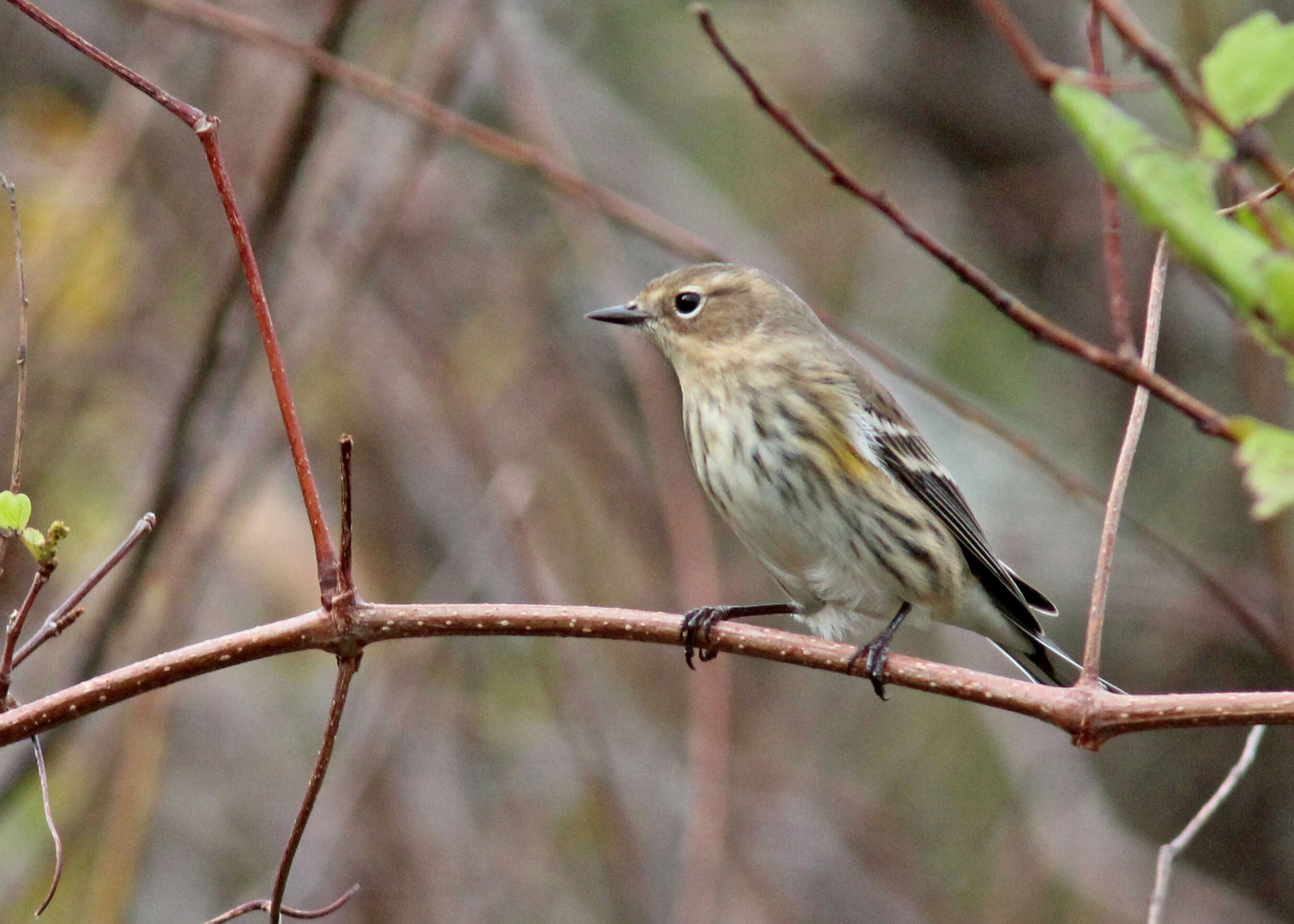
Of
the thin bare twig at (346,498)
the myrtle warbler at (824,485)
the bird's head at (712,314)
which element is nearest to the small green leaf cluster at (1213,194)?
the thin bare twig at (346,498)

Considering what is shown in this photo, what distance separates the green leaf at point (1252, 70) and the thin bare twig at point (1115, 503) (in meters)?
0.91

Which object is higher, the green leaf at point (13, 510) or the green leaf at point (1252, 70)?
the green leaf at point (13, 510)

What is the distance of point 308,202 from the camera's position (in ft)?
16.5

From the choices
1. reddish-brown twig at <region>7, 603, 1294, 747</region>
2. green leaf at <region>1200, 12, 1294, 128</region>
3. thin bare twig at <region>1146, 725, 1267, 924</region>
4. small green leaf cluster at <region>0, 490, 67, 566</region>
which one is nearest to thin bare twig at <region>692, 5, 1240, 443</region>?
green leaf at <region>1200, 12, 1294, 128</region>

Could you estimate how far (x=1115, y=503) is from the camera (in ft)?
6.83

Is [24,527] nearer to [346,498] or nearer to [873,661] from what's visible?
[346,498]

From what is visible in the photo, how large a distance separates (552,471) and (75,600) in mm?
4423

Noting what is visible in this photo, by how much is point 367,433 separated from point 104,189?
145cm

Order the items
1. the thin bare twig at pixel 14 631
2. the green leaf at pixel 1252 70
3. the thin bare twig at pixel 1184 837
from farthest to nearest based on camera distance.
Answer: the thin bare twig at pixel 1184 837, the thin bare twig at pixel 14 631, the green leaf at pixel 1252 70

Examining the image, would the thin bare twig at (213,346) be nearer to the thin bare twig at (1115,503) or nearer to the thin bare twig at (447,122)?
the thin bare twig at (447,122)

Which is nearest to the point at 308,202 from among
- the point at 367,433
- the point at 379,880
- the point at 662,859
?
the point at 367,433

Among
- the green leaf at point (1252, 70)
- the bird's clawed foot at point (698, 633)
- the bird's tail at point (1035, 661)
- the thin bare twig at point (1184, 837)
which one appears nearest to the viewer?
the green leaf at point (1252, 70)

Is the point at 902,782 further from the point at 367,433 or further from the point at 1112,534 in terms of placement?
the point at 1112,534

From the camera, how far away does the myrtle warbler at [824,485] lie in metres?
3.71
